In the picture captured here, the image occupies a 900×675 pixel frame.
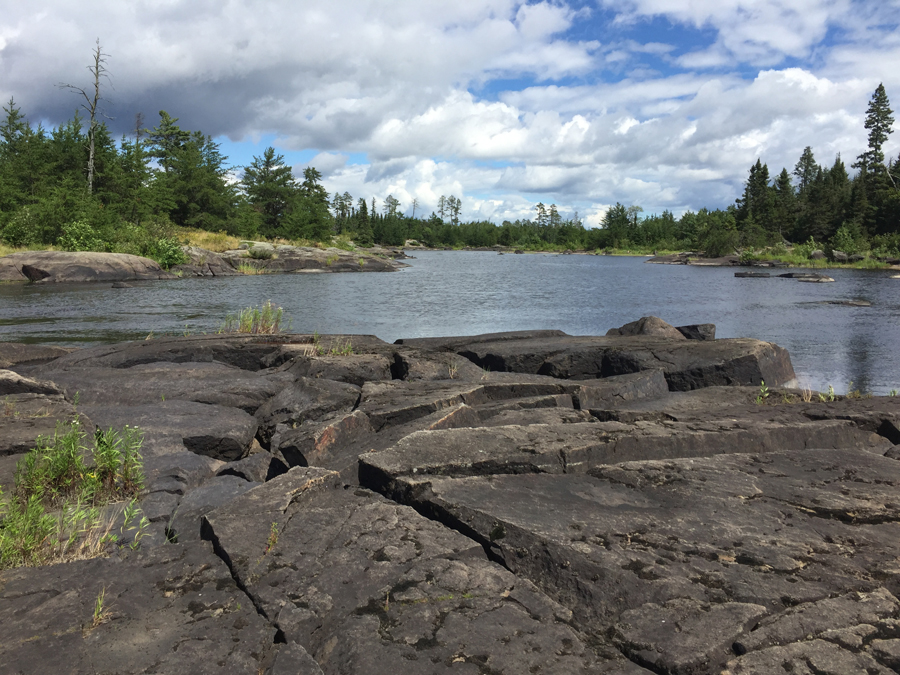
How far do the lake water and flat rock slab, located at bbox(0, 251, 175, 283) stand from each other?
2.11 m

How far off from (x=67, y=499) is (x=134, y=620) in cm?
211

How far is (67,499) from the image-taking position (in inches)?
179

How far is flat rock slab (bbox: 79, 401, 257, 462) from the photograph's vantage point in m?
6.24

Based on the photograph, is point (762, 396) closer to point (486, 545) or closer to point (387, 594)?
point (486, 545)

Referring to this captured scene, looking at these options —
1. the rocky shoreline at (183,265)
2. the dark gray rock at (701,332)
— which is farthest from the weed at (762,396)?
the rocky shoreline at (183,265)

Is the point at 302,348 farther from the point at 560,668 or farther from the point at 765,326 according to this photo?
the point at 765,326

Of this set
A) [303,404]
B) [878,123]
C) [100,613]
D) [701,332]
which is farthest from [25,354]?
[878,123]

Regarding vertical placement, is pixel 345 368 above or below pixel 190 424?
above

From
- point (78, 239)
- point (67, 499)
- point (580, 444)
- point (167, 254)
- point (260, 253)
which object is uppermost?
point (78, 239)

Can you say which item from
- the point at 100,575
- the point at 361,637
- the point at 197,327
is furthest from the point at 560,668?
the point at 197,327

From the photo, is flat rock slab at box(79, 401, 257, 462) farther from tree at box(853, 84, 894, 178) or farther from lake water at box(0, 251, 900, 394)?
tree at box(853, 84, 894, 178)

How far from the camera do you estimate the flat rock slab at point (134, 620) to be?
2.64m

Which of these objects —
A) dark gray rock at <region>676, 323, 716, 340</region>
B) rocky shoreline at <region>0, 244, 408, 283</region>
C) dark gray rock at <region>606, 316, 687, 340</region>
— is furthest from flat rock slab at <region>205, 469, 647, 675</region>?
rocky shoreline at <region>0, 244, 408, 283</region>

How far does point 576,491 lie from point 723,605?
138 centimetres
